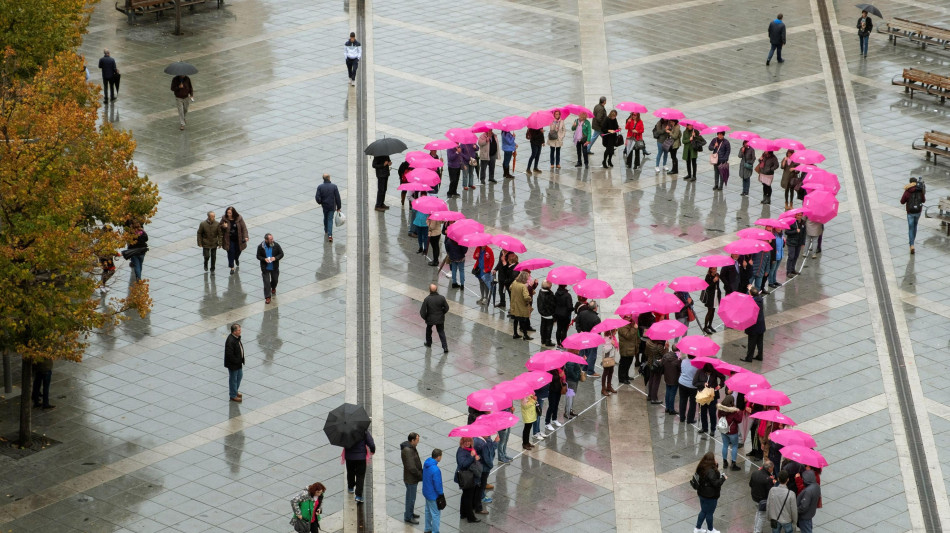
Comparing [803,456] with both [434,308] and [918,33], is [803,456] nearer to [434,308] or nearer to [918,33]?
[434,308]

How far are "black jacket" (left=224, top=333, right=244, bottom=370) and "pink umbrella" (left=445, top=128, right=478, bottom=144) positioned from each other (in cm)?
929

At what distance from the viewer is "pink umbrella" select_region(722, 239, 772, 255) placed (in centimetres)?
2503

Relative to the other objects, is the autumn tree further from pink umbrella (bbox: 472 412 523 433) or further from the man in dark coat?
pink umbrella (bbox: 472 412 523 433)

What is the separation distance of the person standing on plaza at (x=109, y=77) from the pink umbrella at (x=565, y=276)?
15472 mm

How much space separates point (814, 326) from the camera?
82.5 ft

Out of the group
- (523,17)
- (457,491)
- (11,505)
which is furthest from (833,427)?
(523,17)

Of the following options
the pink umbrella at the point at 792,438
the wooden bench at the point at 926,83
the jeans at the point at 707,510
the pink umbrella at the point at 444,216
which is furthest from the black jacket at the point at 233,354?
the wooden bench at the point at 926,83

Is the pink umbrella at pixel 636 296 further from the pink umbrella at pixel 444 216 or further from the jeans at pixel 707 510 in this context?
the jeans at pixel 707 510

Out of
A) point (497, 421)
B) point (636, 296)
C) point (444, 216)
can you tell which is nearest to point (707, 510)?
point (497, 421)

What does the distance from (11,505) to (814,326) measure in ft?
47.5

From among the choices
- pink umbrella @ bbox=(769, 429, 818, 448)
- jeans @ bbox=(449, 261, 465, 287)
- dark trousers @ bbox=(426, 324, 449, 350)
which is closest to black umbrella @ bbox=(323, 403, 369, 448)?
dark trousers @ bbox=(426, 324, 449, 350)

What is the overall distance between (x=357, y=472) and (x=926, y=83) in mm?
23149

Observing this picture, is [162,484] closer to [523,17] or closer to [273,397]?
[273,397]

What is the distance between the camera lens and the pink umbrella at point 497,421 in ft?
63.8
